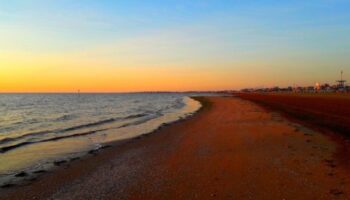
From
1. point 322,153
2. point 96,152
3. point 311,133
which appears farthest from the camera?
point 311,133

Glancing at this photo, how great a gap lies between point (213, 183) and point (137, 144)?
29.9ft

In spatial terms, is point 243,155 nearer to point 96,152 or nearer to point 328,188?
point 328,188

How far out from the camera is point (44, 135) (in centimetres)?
2311

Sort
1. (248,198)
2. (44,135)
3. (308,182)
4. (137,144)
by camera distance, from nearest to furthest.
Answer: (248,198) < (308,182) < (137,144) < (44,135)

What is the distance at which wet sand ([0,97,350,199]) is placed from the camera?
29.1 ft

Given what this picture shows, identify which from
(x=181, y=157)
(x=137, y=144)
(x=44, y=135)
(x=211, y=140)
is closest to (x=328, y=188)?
(x=181, y=157)

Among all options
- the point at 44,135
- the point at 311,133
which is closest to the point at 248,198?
the point at 311,133

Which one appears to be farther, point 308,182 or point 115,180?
point 115,180

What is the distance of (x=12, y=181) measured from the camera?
1083 centimetres

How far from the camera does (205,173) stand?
10867 mm

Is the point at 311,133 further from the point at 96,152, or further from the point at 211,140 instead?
the point at 96,152

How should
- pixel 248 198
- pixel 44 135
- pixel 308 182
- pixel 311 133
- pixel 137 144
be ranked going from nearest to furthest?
pixel 248 198
pixel 308 182
pixel 137 144
pixel 311 133
pixel 44 135

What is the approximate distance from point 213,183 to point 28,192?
15.6 ft

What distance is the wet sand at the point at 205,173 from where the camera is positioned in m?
8.88
